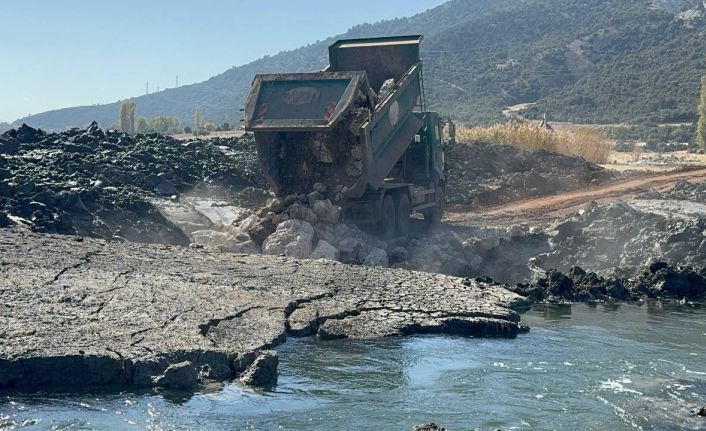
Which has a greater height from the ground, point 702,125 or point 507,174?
point 702,125

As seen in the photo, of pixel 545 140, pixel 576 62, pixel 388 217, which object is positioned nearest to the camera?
pixel 388 217

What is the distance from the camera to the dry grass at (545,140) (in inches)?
1391

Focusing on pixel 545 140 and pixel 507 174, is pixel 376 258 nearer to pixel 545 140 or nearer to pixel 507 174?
pixel 507 174

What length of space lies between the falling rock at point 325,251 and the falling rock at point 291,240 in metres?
0.12

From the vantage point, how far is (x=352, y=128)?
16969 mm

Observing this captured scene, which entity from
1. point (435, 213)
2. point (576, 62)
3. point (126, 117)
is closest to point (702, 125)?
point (435, 213)

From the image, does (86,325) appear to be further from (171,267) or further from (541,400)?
(541,400)

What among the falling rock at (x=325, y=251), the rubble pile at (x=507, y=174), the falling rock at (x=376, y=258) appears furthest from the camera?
the rubble pile at (x=507, y=174)

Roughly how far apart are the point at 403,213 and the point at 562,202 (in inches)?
279

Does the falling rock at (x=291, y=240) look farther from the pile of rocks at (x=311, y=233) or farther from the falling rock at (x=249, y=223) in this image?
the falling rock at (x=249, y=223)

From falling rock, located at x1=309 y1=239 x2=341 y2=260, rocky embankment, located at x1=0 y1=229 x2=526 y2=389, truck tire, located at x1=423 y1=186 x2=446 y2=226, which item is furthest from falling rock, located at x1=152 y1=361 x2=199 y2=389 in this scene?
truck tire, located at x1=423 y1=186 x2=446 y2=226

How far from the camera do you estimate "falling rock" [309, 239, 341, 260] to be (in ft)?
53.1

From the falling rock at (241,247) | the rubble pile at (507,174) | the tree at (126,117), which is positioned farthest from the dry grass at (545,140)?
the tree at (126,117)

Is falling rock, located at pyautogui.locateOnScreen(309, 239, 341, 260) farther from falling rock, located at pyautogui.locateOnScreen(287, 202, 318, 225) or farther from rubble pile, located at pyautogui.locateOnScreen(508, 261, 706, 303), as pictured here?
rubble pile, located at pyautogui.locateOnScreen(508, 261, 706, 303)
